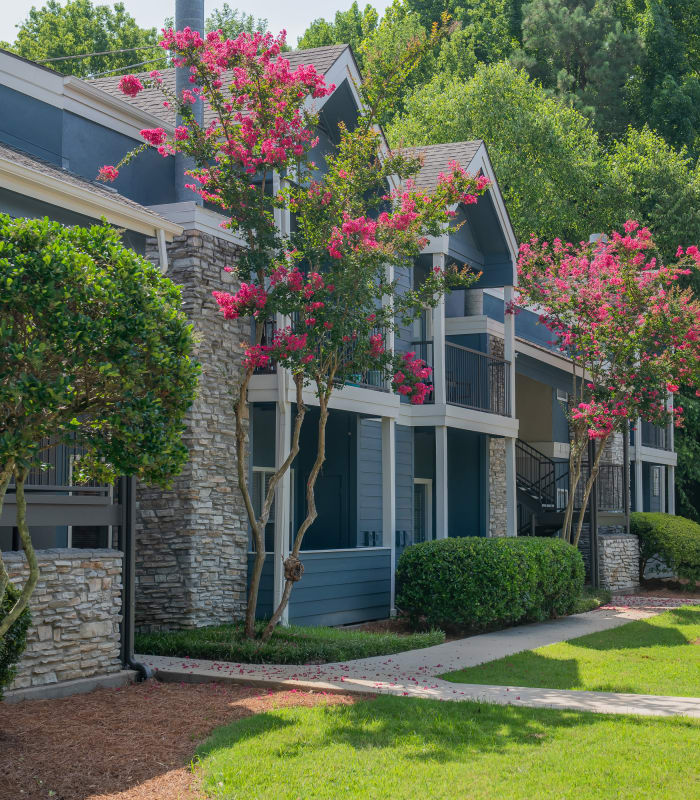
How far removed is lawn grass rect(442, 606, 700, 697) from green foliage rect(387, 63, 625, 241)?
68.6ft

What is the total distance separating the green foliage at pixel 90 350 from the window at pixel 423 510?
13663 millimetres

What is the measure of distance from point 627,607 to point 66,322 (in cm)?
1472

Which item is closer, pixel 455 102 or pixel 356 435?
pixel 356 435

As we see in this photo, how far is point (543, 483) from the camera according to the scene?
80.8 ft

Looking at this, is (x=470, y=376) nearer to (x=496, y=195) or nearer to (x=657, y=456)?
(x=496, y=195)

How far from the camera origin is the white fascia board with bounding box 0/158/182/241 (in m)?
10.3

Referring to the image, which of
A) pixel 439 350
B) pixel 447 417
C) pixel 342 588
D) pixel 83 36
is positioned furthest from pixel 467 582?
pixel 83 36

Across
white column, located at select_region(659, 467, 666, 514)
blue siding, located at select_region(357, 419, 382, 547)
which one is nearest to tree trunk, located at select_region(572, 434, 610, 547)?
blue siding, located at select_region(357, 419, 382, 547)

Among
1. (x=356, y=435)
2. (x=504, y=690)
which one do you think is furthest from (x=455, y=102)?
(x=504, y=690)

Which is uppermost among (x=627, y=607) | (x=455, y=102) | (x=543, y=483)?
(x=455, y=102)

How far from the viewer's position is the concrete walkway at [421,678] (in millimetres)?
9203

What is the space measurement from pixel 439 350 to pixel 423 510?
14.1ft

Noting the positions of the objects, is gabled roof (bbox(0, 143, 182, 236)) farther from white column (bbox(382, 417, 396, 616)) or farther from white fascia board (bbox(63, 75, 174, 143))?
white column (bbox(382, 417, 396, 616))

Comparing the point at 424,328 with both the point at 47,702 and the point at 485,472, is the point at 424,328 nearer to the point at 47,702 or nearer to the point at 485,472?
the point at 485,472
